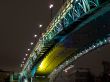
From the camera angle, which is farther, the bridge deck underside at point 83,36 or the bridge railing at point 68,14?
the bridge deck underside at point 83,36

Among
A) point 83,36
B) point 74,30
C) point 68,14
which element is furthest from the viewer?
point 83,36

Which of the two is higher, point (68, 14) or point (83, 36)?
point (68, 14)

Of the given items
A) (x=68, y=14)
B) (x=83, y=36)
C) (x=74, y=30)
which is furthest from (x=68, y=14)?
(x=83, y=36)

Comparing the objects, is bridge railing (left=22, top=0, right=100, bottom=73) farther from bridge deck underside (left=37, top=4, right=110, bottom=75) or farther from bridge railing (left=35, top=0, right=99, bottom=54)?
bridge deck underside (left=37, top=4, right=110, bottom=75)

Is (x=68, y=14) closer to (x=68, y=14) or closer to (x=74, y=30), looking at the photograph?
(x=68, y=14)

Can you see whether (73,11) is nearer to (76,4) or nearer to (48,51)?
(76,4)

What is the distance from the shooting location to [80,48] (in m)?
40.3

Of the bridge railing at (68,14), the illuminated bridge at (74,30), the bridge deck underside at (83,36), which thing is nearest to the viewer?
the bridge railing at (68,14)

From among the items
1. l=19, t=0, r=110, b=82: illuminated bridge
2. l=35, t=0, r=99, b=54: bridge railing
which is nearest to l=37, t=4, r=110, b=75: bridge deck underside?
l=19, t=0, r=110, b=82: illuminated bridge

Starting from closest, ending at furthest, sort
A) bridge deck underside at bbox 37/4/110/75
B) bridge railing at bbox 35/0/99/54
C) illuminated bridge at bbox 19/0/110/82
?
bridge railing at bbox 35/0/99/54, illuminated bridge at bbox 19/0/110/82, bridge deck underside at bbox 37/4/110/75

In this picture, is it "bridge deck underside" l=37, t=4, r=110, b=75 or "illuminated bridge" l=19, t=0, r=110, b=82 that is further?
"bridge deck underside" l=37, t=4, r=110, b=75

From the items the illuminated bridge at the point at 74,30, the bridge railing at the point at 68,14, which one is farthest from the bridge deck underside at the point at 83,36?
the bridge railing at the point at 68,14

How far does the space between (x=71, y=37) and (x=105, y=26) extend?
6159mm

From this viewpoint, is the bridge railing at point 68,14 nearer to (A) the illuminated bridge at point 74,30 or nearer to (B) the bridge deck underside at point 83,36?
(A) the illuminated bridge at point 74,30
